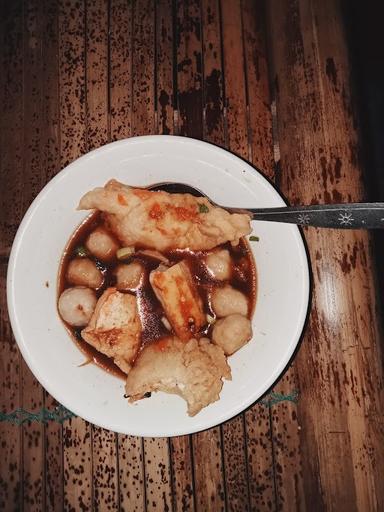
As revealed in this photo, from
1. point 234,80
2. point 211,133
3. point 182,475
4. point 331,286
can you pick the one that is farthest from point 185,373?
point 234,80

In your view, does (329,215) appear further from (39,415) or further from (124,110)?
(39,415)

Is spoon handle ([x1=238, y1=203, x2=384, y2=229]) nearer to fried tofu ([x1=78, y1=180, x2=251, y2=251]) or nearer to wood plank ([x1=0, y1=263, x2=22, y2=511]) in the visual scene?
fried tofu ([x1=78, y1=180, x2=251, y2=251])

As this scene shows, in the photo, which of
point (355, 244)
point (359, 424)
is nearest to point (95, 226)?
point (355, 244)

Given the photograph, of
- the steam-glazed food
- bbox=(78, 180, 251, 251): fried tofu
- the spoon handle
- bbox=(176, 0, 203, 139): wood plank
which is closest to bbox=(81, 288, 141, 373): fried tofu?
the steam-glazed food

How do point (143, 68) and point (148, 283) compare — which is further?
point (143, 68)

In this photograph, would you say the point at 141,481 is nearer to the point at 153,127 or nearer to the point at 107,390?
the point at 107,390

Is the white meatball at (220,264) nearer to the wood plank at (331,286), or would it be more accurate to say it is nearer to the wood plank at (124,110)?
the wood plank at (331,286)
